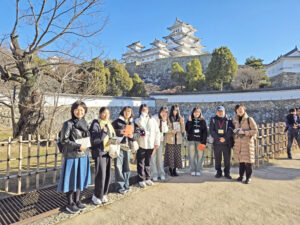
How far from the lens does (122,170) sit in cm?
300

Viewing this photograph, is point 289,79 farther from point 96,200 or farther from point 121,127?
point 96,200

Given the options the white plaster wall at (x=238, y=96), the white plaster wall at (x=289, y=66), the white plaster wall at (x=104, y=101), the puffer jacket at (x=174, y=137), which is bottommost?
the puffer jacket at (x=174, y=137)

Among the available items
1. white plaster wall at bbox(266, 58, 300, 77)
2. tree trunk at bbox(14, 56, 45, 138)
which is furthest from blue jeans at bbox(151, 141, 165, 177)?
white plaster wall at bbox(266, 58, 300, 77)

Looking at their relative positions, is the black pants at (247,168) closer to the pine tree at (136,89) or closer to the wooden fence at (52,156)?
the wooden fence at (52,156)

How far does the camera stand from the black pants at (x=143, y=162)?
3.18 m

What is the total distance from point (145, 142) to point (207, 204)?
52.9 inches

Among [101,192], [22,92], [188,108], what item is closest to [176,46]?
[188,108]

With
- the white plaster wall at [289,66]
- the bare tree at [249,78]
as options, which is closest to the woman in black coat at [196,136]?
the bare tree at [249,78]

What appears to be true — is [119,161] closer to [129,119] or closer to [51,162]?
[129,119]

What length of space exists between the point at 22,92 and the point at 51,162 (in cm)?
228

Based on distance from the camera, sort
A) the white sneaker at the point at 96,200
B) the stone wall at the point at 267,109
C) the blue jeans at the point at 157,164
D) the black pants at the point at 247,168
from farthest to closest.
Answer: the stone wall at the point at 267,109, the blue jeans at the point at 157,164, the black pants at the point at 247,168, the white sneaker at the point at 96,200

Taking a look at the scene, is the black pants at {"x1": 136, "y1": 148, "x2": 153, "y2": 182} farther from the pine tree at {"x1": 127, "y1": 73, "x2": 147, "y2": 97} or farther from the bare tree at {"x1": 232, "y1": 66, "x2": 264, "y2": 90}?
the bare tree at {"x1": 232, "y1": 66, "x2": 264, "y2": 90}

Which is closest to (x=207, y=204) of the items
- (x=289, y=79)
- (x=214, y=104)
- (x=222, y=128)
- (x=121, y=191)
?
(x=121, y=191)

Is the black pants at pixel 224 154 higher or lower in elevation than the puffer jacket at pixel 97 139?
lower
